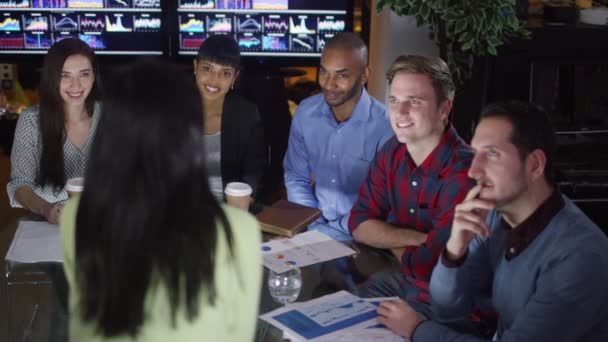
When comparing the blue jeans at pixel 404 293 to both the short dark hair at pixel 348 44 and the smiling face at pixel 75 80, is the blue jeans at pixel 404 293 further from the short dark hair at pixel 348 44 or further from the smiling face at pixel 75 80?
the smiling face at pixel 75 80

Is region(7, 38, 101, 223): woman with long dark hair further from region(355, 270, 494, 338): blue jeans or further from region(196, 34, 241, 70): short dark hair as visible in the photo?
region(355, 270, 494, 338): blue jeans

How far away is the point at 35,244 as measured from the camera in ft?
7.32

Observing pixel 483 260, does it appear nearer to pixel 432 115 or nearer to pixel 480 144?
pixel 480 144

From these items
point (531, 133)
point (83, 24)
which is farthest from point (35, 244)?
point (83, 24)

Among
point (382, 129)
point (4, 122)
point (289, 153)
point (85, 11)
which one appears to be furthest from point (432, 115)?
point (4, 122)

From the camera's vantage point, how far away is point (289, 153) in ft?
9.96

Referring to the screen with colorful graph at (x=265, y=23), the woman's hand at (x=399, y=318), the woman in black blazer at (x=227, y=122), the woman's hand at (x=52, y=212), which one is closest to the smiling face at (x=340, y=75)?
the woman in black blazer at (x=227, y=122)

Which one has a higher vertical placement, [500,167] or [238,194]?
[500,167]

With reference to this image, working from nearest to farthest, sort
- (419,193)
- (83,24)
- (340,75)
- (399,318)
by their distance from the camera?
(399,318)
(419,193)
(340,75)
(83,24)

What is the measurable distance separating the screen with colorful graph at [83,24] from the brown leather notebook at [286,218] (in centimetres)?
221

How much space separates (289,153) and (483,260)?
1.28 metres

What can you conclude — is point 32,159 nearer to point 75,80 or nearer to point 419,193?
point 75,80

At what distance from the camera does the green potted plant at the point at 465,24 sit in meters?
3.45

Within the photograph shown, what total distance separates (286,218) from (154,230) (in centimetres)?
120
